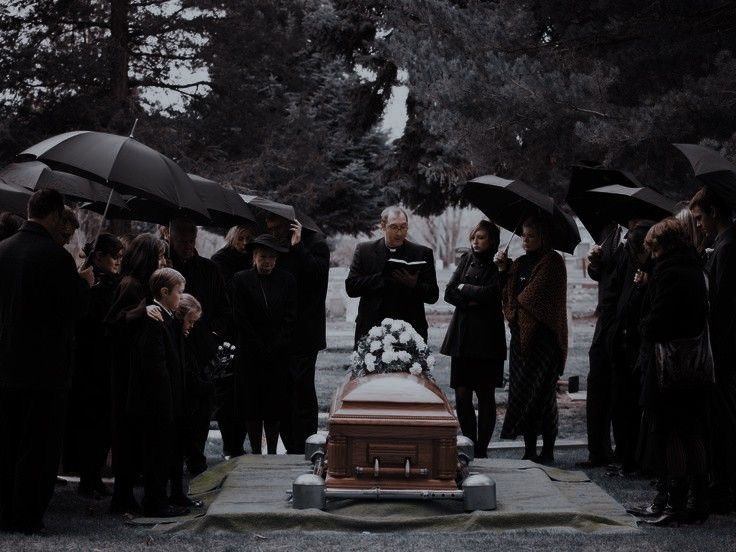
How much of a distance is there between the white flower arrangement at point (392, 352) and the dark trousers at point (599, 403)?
1.47 m

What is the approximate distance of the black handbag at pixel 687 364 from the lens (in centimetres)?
598

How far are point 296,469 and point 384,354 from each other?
98cm

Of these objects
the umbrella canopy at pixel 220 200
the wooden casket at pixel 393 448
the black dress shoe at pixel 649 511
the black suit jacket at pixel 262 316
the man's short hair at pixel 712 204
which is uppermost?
the umbrella canopy at pixel 220 200

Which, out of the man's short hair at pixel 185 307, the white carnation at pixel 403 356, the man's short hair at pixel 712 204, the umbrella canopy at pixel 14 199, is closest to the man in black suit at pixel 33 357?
the man's short hair at pixel 185 307

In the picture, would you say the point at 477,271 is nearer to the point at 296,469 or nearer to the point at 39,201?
the point at 296,469

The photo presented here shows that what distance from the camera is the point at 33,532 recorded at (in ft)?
18.3

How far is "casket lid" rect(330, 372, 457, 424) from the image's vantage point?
6395 mm

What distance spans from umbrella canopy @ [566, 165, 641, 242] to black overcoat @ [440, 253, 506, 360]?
815 millimetres

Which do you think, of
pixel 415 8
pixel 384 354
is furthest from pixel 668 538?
pixel 415 8

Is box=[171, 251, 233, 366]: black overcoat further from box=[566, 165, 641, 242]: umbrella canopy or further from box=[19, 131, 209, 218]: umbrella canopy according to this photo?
box=[566, 165, 641, 242]: umbrella canopy

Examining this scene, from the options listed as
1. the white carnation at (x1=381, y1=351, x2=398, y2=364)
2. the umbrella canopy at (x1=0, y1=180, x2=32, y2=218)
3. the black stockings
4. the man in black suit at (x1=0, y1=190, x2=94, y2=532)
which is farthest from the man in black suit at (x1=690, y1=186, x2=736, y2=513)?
the umbrella canopy at (x1=0, y1=180, x2=32, y2=218)

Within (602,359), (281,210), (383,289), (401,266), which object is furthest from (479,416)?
(281,210)

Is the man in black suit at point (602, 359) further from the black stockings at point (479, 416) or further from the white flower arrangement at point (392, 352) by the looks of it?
the white flower arrangement at point (392, 352)

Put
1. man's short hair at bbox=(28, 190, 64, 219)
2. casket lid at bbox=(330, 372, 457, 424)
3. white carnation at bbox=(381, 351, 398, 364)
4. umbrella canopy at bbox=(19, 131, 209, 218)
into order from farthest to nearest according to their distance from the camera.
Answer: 1. white carnation at bbox=(381, 351, 398, 364)
2. casket lid at bbox=(330, 372, 457, 424)
3. umbrella canopy at bbox=(19, 131, 209, 218)
4. man's short hair at bbox=(28, 190, 64, 219)
